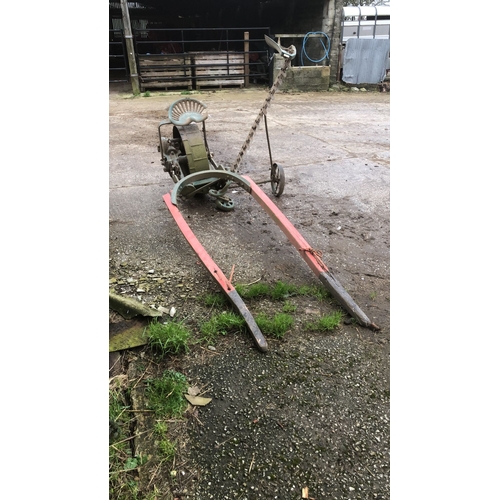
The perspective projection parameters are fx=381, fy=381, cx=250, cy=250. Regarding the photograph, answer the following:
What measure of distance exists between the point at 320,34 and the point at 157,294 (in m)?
12.7

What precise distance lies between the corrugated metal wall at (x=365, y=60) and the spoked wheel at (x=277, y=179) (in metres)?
11.1

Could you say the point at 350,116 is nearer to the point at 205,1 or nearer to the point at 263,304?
the point at 263,304

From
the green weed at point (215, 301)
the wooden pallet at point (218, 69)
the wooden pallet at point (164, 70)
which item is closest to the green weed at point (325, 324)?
the green weed at point (215, 301)

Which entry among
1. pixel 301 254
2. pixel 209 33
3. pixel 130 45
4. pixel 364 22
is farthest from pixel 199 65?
pixel 301 254

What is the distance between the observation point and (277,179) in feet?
13.9

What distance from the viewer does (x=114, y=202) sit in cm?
426

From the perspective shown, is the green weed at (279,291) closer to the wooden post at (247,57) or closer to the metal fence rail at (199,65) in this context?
the metal fence rail at (199,65)

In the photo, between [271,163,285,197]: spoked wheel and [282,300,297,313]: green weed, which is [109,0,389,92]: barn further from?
[282,300,297,313]: green weed

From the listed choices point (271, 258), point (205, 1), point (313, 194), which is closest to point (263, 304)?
point (271, 258)

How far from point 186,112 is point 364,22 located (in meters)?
13.2

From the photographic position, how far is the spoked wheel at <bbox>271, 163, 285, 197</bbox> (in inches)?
163

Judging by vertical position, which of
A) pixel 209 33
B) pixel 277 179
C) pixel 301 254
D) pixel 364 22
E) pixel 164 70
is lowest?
pixel 301 254

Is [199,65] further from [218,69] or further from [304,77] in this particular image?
[304,77]

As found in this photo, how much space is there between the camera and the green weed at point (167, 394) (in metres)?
1.89
